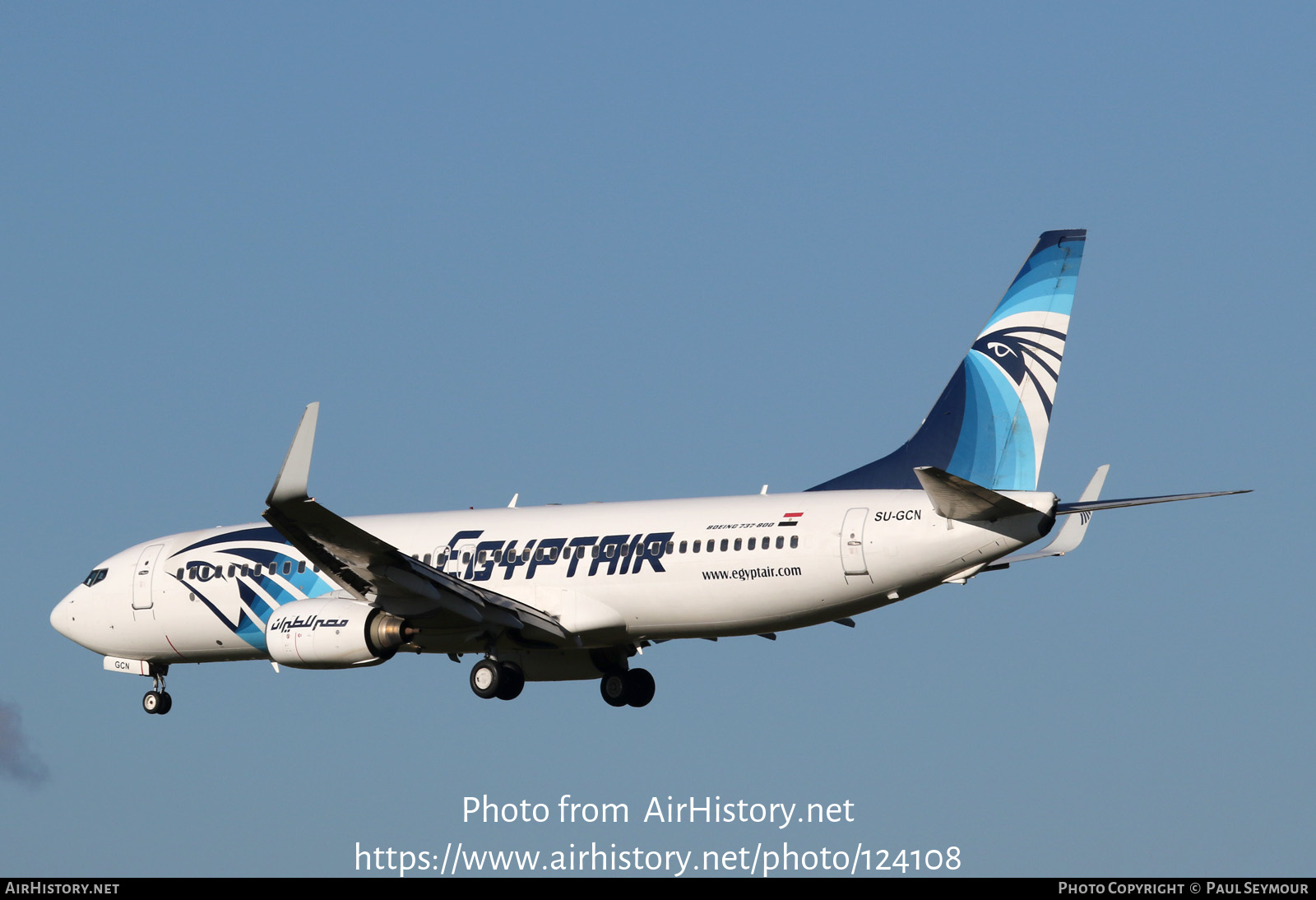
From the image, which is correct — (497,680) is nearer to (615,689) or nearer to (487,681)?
(487,681)

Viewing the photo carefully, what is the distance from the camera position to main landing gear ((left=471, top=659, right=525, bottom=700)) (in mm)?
38500

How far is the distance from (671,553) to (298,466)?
8.19m

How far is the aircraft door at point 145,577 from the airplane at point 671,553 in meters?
2.60

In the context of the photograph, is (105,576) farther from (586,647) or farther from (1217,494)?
(1217,494)

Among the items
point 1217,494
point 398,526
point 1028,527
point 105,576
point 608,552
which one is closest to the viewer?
point 1217,494

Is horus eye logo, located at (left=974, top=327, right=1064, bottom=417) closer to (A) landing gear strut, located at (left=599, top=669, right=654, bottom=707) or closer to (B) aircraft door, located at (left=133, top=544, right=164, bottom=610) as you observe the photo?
(A) landing gear strut, located at (left=599, top=669, right=654, bottom=707)

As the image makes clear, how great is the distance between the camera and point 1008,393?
35.7 m

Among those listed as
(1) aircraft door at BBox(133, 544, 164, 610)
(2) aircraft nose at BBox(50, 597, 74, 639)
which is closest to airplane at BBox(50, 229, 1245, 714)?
(1) aircraft door at BBox(133, 544, 164, 610)

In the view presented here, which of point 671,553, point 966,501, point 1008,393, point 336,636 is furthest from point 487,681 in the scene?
point 1008,393

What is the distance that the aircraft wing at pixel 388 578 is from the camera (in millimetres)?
32719

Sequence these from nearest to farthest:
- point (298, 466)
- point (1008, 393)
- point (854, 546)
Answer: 1. point (298, 466)
2. point (854, 546)
3. point (1008, 393)

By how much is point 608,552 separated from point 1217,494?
41.3ft

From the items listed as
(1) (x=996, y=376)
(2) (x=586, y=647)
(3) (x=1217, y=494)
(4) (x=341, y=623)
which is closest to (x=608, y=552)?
(2) (x=586, y=647)

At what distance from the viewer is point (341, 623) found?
120ft
